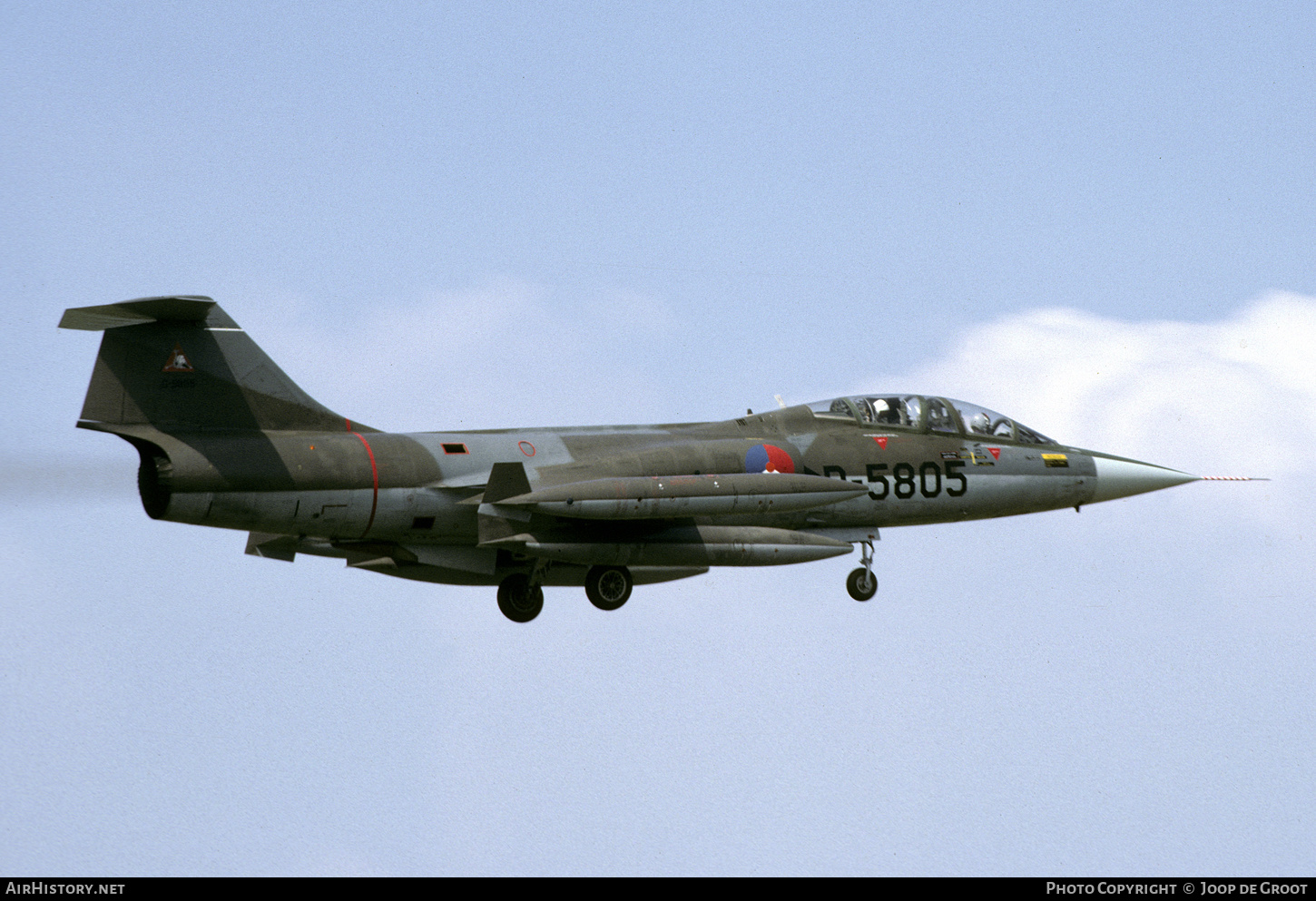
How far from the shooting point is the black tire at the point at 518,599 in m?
24.8

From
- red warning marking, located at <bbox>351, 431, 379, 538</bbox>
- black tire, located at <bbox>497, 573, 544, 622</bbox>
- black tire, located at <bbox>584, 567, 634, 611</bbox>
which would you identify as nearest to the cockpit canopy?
black tire, located at <bbox>584, 567, 634, 611</bbox>

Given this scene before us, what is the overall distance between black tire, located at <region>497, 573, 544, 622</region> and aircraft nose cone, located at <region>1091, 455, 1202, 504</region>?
8.87 metres

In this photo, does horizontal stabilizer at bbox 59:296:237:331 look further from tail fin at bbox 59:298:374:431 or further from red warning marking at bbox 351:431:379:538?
red warning marking at bbox 351:431:379:538

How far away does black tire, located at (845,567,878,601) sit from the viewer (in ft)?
83.5

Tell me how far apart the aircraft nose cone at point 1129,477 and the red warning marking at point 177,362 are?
13668 mm

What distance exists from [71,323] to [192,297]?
4.73 feet

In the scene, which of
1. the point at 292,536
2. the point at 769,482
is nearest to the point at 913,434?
the point at 769,482

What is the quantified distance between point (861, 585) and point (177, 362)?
10.1m

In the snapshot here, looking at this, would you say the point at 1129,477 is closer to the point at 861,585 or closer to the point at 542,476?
the point at 861,585

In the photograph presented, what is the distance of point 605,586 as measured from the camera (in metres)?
24.0
